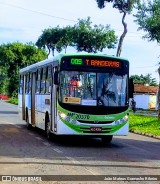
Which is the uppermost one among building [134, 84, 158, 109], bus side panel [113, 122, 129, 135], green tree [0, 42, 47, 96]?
green tree [0, 42, 47, 96]

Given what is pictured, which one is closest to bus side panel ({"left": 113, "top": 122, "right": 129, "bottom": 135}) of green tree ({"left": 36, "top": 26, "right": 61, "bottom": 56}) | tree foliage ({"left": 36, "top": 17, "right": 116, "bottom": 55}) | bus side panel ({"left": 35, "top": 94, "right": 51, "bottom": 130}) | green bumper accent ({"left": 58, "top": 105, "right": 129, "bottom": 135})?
green bumper accent ({"left": 58, "top": 105, "right": 129, "bottom": 135})

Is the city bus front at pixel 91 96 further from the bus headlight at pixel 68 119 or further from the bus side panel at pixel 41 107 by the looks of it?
the bus side panel at pixel 41 107

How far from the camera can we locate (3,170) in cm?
1046

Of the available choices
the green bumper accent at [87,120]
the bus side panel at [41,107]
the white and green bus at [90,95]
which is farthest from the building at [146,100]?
the green bumper accent at [87,120]

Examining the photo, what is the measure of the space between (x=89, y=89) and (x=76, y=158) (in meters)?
3.59

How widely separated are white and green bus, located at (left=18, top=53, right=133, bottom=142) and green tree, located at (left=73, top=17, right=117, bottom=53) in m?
38.3

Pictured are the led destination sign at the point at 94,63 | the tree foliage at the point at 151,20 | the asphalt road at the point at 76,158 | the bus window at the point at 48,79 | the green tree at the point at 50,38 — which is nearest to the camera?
the asphalt road at the point at 76,158

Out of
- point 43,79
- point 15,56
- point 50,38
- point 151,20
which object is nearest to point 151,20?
point 151,20

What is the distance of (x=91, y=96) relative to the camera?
Result: 15.8 meters

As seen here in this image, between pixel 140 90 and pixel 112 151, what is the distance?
76.3m

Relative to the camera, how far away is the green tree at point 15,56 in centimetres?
8800

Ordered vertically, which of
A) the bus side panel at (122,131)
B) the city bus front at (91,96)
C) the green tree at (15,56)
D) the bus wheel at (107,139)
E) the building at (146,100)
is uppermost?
the green tree at (15,56)

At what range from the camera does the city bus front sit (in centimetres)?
1576

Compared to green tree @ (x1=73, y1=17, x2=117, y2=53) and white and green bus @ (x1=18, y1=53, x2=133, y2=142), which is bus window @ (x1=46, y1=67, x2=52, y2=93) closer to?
white and green bus @ (x1=18, y1=53, x2=133, y2=142)
